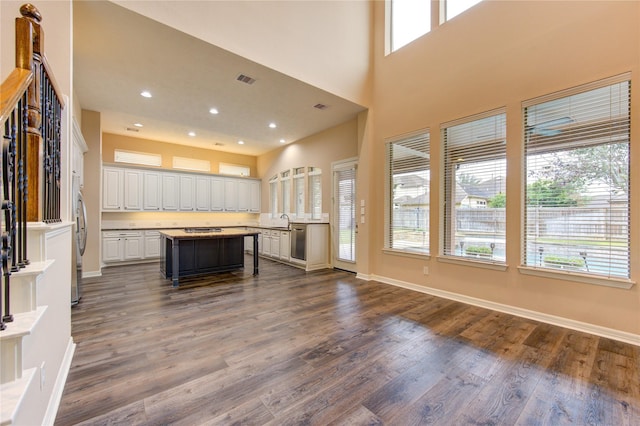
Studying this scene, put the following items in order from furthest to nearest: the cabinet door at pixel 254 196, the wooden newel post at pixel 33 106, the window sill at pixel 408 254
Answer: the cabinet door at pixel 254 196 → the window sill at pixel 408 254 → the wooden newel post at pixel 33 106

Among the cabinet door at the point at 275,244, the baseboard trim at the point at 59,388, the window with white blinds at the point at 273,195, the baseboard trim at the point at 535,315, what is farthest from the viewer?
the window with white blinds at the point at 273,195

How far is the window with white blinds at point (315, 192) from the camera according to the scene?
6.57 meters

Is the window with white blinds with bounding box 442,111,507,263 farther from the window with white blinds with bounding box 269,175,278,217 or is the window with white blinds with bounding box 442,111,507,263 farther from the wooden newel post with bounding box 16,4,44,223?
the window with white blinds with bounding box 269,175,278,217

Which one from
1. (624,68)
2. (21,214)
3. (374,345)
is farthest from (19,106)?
(624,68)

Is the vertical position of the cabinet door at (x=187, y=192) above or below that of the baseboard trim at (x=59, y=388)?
above

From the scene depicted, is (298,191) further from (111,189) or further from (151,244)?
(111,189)

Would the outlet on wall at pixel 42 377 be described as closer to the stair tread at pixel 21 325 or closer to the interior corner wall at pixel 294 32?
the stair tread at pixel 21 325

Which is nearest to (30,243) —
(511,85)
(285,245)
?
(511,85)

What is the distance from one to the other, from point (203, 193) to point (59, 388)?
21.5 feet

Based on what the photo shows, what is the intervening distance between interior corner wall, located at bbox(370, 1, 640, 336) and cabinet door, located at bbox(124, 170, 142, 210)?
19.3 feet

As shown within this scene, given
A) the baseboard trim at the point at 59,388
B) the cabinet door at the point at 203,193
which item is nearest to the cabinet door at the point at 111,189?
the cabinet door at the point at 203,193

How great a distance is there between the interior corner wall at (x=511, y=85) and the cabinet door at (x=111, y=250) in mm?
5736

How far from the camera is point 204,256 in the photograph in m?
5.23

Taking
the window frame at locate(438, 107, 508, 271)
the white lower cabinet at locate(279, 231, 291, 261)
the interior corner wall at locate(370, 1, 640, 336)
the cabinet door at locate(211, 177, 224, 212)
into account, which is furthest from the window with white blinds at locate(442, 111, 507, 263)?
the cabinet door at locate(211, 177, 224, 212)
